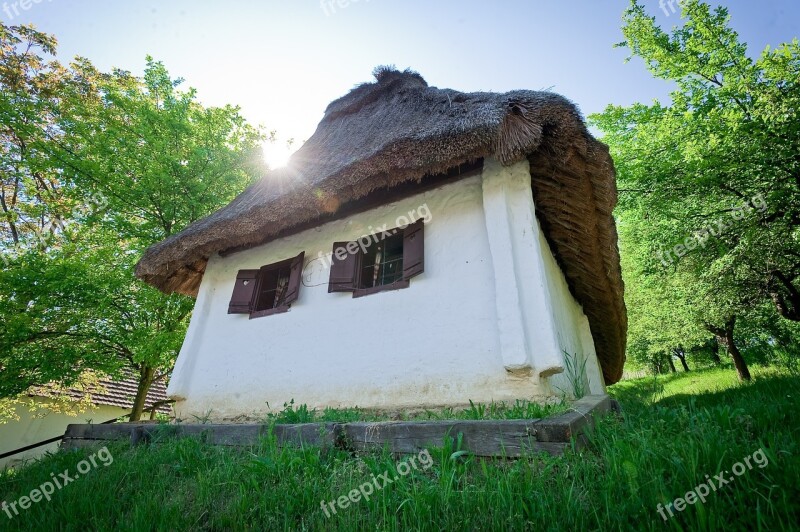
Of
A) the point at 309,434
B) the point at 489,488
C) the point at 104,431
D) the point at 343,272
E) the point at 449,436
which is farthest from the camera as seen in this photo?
the point at 343,272

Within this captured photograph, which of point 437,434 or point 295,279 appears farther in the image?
point 295,279

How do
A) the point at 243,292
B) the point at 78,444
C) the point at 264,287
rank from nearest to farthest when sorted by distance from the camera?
the point at 78,444 → the point at 243,292 → the point at 264,287

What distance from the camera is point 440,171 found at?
388 centimetres

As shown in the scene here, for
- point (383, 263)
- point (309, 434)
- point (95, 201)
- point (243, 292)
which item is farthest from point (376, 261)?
point (95, 201)

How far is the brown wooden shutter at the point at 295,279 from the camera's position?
4.93 metres

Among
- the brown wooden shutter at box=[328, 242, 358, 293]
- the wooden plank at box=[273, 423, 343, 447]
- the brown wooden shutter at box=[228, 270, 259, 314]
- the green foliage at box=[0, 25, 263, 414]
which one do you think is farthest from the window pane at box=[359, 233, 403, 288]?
the green foliage at box=[0, 25, 263, 414]

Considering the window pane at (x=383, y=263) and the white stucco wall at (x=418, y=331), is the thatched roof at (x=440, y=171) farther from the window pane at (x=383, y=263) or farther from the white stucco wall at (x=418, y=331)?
the window pane at (x=383, y=263)

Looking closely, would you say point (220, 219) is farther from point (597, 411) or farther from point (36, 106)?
point (36, 106)

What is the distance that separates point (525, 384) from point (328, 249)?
3119 mm

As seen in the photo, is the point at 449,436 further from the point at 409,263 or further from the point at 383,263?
the point at 383,263

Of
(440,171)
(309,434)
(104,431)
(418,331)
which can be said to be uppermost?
(440,171)

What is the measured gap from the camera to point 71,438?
4.14m

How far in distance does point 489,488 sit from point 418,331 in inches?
93.7

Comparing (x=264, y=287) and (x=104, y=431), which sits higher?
(x=264, y=287)
